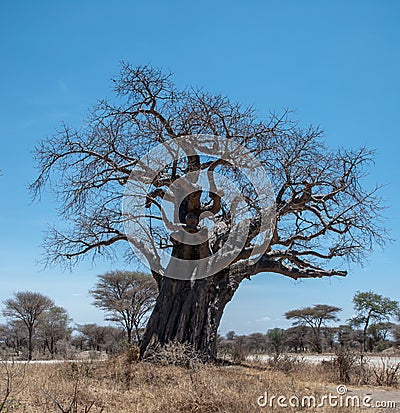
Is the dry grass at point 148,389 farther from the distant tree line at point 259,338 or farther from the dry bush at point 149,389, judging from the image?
the distant tree line at point 259,338

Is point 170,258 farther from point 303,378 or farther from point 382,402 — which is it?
point 382,402

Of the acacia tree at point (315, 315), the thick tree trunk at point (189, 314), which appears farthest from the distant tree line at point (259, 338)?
the thick tree trunk at point (189, 314)

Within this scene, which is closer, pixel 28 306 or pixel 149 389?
pixel 149 389

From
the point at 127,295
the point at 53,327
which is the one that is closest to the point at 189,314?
the point at 127,295

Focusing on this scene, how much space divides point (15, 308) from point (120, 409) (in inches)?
979

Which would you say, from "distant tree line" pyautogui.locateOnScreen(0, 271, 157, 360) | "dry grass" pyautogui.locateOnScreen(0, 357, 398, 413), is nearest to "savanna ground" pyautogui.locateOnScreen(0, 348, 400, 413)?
"dry grass" pyautogui.locateOnScreen(0, 357, 398, 413)

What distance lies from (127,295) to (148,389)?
1923 centimetres

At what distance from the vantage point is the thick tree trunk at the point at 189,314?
9594 mm

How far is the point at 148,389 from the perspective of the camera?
6.66 meters

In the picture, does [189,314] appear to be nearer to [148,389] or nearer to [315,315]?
[148,389]

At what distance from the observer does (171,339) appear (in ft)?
31.3

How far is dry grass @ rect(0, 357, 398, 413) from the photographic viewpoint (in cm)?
535

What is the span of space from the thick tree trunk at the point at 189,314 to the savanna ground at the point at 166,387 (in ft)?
3.26

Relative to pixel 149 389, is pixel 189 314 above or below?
above
